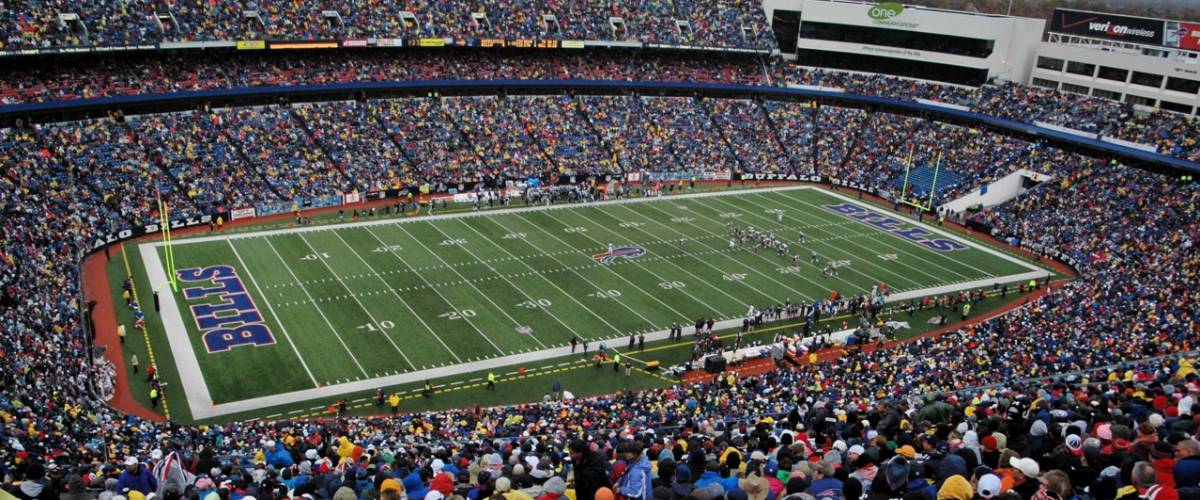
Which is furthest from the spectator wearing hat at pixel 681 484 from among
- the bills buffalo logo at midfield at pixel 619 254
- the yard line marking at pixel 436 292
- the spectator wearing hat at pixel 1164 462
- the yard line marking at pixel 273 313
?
the bills buffalo logo at midfield at pixel 619 254

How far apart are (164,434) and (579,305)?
17448 mm

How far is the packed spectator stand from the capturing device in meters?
10.1

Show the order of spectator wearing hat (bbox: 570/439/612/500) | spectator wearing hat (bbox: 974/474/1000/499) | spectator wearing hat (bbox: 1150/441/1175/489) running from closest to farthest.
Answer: spectator wearing hat (bbox: 974/474/1000/499)
spectator wearing hat (bbox: 1150/441/1175/489)
spectator wearing hat (bbox: 570/439/612/500)

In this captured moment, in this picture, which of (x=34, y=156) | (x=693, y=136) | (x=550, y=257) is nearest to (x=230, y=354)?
(x=550, y=257)

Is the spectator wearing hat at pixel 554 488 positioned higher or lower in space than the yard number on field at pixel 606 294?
higher

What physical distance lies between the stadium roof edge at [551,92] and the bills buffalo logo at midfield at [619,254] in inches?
812

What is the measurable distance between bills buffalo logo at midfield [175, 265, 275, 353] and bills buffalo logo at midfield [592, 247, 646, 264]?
15454mm

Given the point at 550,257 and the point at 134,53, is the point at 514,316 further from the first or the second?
the point at 134,53

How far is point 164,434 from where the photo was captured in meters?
20.6

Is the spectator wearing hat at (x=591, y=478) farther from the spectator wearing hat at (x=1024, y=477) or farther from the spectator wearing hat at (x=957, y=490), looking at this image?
the spectator wearing hat at (x=1024, y=477)

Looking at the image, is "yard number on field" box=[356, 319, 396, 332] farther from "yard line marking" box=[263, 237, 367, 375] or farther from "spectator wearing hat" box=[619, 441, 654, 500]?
"spectator wearing hat" box=[619, 441, 654, 500]

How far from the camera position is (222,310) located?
32.9 meters

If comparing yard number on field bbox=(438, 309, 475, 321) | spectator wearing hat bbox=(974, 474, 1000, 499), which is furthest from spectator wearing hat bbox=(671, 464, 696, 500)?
yard number on field bbox=(438, 309, 475, 321)

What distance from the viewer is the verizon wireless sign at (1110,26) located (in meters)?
54.6
